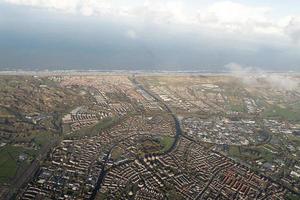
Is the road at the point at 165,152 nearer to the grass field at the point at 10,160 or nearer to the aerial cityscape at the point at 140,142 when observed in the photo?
the aerial cityscape at the point at 140,142

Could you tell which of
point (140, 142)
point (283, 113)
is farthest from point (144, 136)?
point (283, 113)

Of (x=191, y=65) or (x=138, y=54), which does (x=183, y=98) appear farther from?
(x=138, y=54)

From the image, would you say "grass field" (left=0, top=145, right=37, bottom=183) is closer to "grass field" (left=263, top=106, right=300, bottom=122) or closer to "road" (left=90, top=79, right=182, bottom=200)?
"road" (left=90, top=79, right=182, bottom=200)

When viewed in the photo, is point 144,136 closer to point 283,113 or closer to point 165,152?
point 165,152

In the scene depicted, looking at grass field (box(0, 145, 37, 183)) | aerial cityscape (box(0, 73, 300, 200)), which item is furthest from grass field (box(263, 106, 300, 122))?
grass field (box(0, 145, 37, 183))

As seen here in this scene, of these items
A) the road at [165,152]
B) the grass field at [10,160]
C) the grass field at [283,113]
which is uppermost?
the grass field at [10,160]

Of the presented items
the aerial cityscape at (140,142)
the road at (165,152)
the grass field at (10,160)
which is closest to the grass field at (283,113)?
the aerial cityscape at (140,142)

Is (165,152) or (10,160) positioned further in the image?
(165,152)

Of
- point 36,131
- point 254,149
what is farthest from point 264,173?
point 36,131

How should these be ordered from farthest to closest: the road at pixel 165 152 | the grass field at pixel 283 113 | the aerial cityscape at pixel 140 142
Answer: the grass field at pixel 283 113 → the aerial cityscape at pixel 140 142 → the road at pixel 165 152

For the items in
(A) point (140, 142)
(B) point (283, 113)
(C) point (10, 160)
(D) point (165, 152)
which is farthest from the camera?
(B) point (283, 113)

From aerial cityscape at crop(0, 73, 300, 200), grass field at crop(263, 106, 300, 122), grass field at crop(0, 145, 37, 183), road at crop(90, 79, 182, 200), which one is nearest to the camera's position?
road at crop(90, 79, 182, 200)
